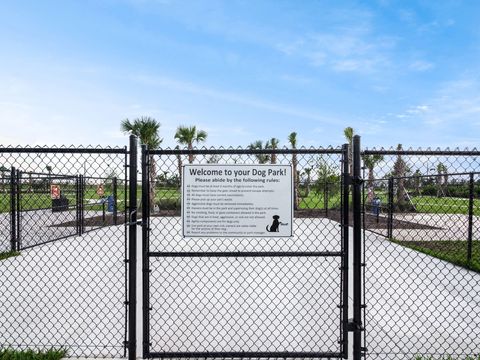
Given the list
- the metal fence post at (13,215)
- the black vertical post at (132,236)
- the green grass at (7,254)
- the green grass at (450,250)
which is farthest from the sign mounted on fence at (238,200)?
the metal fence post at (13,215)

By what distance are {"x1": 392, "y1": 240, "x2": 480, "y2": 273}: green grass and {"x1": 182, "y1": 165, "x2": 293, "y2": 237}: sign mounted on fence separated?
21.1 ft

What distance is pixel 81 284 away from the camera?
7242 millimetres

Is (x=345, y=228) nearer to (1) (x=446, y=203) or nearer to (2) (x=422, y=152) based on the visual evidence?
(2) (x=422, y=152)

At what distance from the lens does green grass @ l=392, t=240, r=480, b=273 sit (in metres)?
8.63

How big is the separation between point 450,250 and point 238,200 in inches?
360

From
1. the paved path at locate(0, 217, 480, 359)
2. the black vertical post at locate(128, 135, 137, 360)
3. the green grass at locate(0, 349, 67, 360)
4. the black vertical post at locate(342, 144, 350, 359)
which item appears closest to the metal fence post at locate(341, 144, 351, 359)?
the black vertical post at locate(342, 144, 350, 359)

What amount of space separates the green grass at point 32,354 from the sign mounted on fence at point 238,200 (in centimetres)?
193

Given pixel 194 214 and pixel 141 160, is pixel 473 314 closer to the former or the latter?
pixel 194 214

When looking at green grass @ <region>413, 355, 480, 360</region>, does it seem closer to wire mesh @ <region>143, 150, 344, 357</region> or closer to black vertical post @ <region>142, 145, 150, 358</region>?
wire mesh @ <region>143, 150, 344, 357</region>

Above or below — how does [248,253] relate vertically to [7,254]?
above

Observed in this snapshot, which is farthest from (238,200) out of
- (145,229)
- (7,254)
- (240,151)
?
(7,254)

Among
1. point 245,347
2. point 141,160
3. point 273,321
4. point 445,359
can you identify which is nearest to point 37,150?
point 141,160

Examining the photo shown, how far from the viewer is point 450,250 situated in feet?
34.7

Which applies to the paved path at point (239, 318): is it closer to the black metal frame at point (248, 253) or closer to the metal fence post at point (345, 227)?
the black metal frame at point (248, 253)
